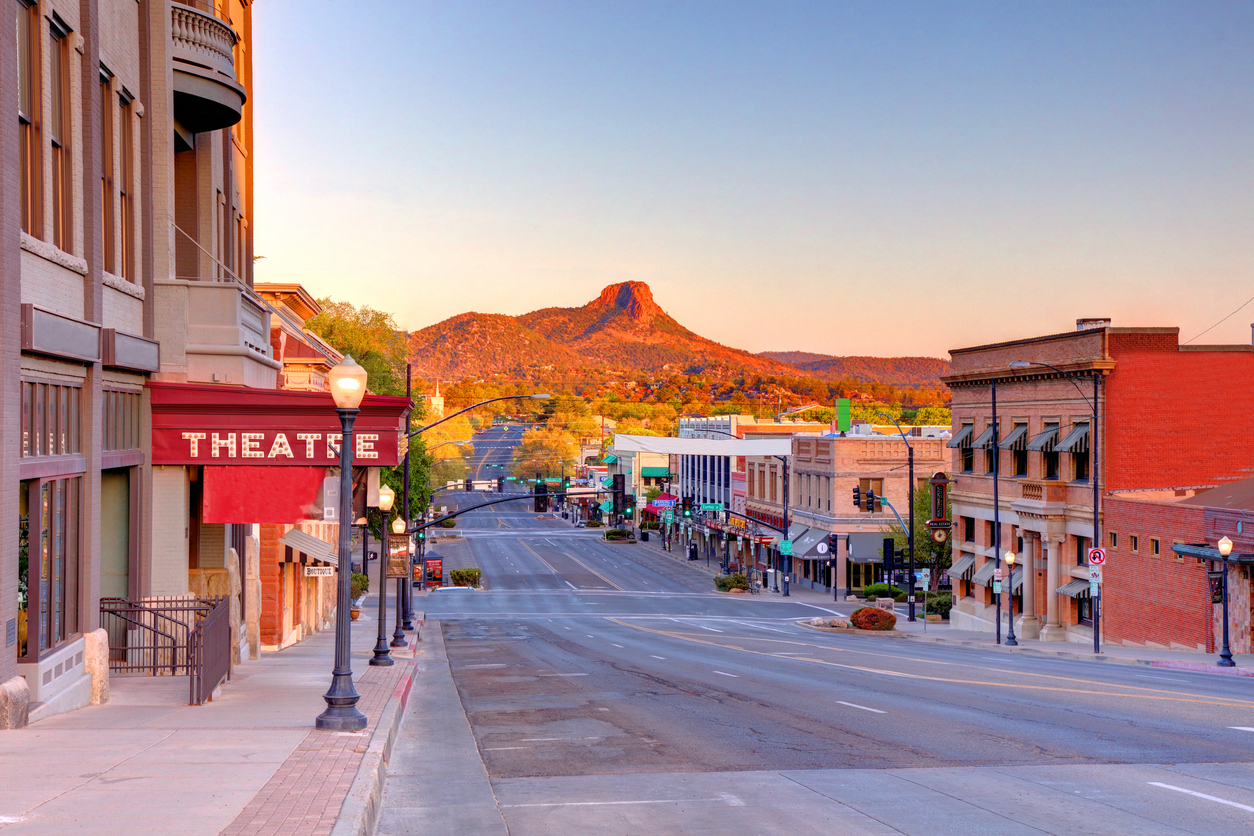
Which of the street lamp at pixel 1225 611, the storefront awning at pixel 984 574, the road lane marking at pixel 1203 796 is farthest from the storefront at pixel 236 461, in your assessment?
the storefront awning at pixel 984 574

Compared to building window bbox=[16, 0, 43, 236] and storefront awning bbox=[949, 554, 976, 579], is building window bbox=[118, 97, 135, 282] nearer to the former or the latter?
building window bbox=[16, 0, 43, 236]

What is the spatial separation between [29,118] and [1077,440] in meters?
41.7

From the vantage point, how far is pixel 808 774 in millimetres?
13922

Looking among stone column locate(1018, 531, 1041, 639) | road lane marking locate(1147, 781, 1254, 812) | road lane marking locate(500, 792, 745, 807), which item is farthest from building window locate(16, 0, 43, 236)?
stone column locate(1018, 531, 1041, 639)

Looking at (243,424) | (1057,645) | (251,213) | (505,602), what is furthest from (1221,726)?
(505,602)

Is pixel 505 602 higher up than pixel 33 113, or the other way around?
pixel 33 113

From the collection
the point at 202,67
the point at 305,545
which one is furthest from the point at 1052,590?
the point at 202,67

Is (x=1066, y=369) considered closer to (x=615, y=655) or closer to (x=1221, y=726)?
(x=615, y=655)

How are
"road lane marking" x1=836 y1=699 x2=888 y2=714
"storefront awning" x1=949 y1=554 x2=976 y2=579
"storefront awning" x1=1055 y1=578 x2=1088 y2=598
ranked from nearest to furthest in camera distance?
"road lane marking" x1=836 y1=699 x2=888 y2=714 < "storefront awning" x1=1055 y1=578 x2=1088 y2=598 < "storefront awning" x1=949 y1=554 x2=976 y2=579

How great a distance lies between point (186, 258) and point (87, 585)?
9.00 meters

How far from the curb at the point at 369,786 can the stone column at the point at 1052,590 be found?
38123 mm

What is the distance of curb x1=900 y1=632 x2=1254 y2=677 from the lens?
31359 millimetres

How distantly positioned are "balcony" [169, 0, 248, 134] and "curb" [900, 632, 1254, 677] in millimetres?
28121

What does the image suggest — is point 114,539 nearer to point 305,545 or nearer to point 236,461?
point 236,461
